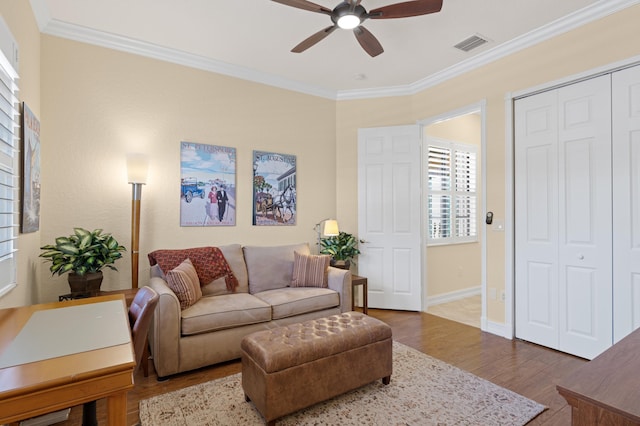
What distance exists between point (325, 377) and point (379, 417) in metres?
0.41

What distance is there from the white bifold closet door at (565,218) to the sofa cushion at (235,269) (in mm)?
2847

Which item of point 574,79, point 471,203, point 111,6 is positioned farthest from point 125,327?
point 471,203

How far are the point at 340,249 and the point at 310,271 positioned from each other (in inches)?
Answer: 29.4

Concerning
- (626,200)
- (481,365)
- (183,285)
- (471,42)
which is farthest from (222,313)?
(471,42)

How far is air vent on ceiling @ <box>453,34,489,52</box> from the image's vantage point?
3.23 m

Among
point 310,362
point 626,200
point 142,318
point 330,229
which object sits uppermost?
point 626,200

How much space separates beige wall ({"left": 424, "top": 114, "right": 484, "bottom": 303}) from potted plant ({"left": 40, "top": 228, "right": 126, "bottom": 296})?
3.72m

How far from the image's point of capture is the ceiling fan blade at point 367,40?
2.59 meters

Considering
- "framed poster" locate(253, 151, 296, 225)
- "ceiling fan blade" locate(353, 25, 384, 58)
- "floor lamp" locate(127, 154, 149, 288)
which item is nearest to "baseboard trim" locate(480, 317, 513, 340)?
"framed poster" locate(253, 151, 296, 225)

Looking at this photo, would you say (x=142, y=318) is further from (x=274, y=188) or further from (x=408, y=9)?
(x=274, y=188)

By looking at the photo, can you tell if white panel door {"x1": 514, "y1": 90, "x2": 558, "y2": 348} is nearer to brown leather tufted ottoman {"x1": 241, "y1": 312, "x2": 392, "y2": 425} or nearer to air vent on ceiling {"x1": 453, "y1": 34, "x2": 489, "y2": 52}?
air vent on ceiling {"x1": 453, "y1": 34, "x2": 489, "y2": 52}

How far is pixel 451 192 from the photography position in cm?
511

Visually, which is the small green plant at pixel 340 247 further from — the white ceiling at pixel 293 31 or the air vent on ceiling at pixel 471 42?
the air vent on ceiling at pixel 471 42

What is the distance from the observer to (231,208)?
387cm
